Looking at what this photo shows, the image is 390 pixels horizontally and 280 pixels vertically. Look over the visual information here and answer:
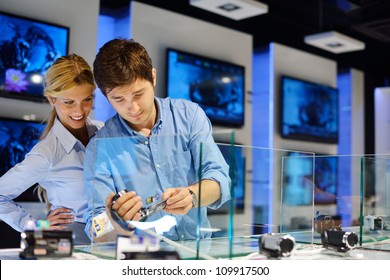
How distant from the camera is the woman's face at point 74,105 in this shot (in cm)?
198

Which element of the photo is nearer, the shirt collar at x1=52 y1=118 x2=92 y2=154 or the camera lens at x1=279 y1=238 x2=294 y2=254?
the camera lens at x1=279 y1=238 x2=294 y2=254

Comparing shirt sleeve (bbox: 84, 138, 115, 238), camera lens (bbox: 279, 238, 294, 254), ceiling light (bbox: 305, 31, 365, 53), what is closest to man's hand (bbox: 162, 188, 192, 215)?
shirt sleeve (bbox: 84, 138, 115, 238)

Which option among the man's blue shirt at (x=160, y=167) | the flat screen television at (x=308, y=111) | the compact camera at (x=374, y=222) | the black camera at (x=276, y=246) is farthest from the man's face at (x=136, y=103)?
the flat screen television at (x=308, y=111)

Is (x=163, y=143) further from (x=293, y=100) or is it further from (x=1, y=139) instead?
(x=293, y=100)

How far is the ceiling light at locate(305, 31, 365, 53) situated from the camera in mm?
5426

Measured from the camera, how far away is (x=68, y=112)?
2.01m

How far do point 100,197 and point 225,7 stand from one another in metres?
3.43

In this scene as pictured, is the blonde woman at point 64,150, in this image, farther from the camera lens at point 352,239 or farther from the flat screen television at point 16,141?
the flat screen television at point 16,141

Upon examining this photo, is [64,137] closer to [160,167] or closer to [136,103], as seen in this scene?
[136,103]

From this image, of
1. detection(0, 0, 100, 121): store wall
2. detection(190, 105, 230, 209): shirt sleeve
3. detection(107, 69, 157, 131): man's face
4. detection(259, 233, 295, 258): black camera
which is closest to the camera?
detection(190, 105, 230, 209): shirt sleeve

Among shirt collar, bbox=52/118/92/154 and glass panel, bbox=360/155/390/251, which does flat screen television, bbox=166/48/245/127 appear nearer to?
shirt collar, bbox=52/118/92/154

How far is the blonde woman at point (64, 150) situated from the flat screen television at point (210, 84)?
2.68 metres

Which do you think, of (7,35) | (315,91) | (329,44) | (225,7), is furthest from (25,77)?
(315,91)

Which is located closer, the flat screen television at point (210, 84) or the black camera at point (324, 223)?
the black camera at point (324, 223)
